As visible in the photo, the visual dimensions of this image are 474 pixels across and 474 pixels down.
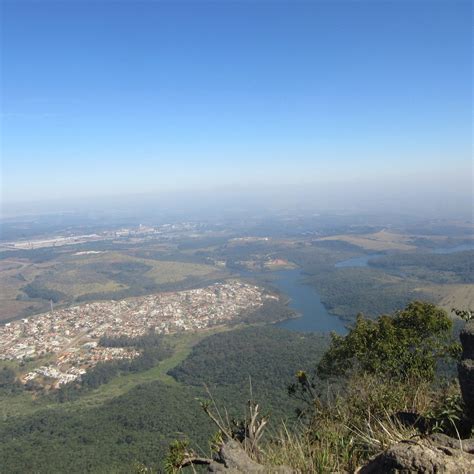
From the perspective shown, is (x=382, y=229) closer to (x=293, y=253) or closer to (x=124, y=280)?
(x=293, y=253)

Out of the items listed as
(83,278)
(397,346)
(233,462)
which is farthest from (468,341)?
(83,278)

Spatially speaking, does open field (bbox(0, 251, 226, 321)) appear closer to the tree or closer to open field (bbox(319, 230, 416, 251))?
open field (bbox(319, 230, 416, 251))

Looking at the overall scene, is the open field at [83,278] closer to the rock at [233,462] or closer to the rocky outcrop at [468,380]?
the rock at [233,462]

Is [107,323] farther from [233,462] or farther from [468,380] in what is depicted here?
[468,380]

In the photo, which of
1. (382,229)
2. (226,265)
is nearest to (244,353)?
(226,265)

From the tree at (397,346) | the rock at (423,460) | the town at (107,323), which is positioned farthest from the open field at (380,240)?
the rock at (423,460)

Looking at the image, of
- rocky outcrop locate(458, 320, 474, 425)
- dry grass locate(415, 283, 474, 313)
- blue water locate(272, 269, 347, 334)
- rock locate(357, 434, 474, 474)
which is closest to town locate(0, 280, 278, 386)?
blue water locate(272, 269, 347, 334)
